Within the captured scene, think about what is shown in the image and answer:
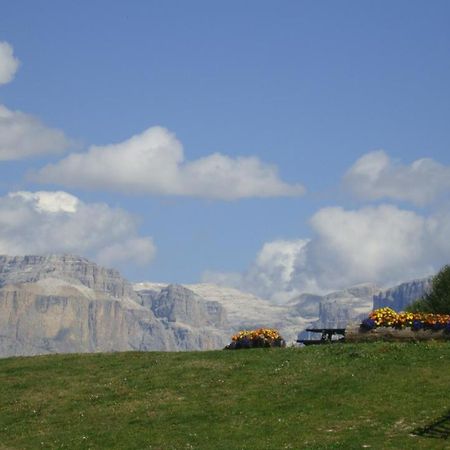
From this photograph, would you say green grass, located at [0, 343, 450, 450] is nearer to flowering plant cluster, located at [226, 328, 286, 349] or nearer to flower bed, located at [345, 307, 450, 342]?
flower bed, located at [345, 307, 450, 342]

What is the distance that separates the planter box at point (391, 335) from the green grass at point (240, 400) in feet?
6.07

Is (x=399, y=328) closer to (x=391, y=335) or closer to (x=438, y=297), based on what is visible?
(x=391, y=335)

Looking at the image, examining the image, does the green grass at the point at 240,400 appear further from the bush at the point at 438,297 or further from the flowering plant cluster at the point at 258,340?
the bush at the point at 438,297

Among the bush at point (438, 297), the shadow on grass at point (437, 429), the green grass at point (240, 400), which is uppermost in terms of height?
the bush at point (438, 297)

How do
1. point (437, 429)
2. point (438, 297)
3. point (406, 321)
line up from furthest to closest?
1. point (438, 297)
2. point (406, 321)
3. point (437, 429)

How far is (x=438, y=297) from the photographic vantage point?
304ft

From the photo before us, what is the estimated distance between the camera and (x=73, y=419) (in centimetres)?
4362

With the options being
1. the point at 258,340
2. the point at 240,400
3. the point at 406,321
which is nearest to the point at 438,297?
the point at 258,340

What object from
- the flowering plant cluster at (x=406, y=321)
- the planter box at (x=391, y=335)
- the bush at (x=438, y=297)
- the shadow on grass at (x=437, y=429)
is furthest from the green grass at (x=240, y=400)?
the bush at (x=438, y=297)

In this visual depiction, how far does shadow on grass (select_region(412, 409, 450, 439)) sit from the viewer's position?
1401 inches

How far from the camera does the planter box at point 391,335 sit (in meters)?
50.8

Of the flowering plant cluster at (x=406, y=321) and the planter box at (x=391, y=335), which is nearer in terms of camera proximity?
the planter box at (x=391, y=335)

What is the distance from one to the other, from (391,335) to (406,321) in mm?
1069

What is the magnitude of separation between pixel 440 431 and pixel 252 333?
2213cm
